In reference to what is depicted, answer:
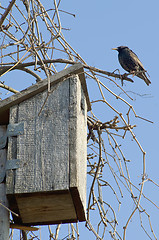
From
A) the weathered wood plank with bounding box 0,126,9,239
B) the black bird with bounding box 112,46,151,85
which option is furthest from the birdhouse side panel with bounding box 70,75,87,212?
the black bird with bounding box 112,46,151,85

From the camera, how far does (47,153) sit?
2.48 m

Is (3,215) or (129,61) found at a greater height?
(129,61)

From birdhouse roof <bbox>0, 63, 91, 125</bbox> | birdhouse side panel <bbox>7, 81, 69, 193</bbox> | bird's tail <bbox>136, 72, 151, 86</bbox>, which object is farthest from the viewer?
bird's tail <bbox>136, 72, 151, 86</bbox>

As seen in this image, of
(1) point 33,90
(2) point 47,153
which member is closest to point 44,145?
(2) point 47,153

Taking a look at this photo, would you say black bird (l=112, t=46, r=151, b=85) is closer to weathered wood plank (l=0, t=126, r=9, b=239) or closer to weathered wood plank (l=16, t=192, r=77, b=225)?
weathered wood plank (l=16, t=192, r=77, b=225)

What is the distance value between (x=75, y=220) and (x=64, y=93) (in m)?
0.73

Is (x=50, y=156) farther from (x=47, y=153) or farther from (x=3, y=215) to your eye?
(x=3, y=215)

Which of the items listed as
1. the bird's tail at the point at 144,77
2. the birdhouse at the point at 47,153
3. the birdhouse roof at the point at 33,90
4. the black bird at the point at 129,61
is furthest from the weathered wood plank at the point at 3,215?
the black bird at the point at 129,61

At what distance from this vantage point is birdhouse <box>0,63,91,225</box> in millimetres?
2408

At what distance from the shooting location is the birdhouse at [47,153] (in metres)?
2.41

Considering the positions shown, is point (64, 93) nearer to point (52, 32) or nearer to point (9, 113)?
point (9, 113)

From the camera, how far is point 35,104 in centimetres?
264

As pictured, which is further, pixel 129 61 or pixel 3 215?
pixel 129 61

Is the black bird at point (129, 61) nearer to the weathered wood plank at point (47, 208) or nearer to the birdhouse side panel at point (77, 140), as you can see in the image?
the birdhouse side panel at point (77, 140)
